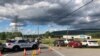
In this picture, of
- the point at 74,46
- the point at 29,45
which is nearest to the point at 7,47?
the point at 29,45

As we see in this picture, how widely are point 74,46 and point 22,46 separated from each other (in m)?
13.4

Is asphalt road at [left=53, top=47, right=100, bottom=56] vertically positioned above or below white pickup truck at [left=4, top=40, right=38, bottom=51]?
below

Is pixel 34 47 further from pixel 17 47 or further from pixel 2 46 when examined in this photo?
pixel 2 46

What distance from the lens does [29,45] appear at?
3903cm

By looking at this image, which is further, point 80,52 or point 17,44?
point 17,44

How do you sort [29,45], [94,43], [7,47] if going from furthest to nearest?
[94,43] < [29,45] < [7,47]

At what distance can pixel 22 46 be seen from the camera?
1465 inches

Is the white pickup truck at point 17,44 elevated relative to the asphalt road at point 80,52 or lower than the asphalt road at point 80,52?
elevated

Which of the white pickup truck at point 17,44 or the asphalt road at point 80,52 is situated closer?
the asphalt road at point 80,52

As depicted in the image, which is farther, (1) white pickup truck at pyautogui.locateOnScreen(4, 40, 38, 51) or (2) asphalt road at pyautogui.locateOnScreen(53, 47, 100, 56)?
(1) white pickup truck at pyautogui.locateOnScreen(4, 40, 38, 51)

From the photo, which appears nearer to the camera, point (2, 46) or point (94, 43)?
point (2, 46)

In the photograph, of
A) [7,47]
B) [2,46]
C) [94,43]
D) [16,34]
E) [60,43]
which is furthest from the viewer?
[16,34]

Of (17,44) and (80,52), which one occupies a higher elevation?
(17,44)

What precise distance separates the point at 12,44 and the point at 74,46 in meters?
15.8
